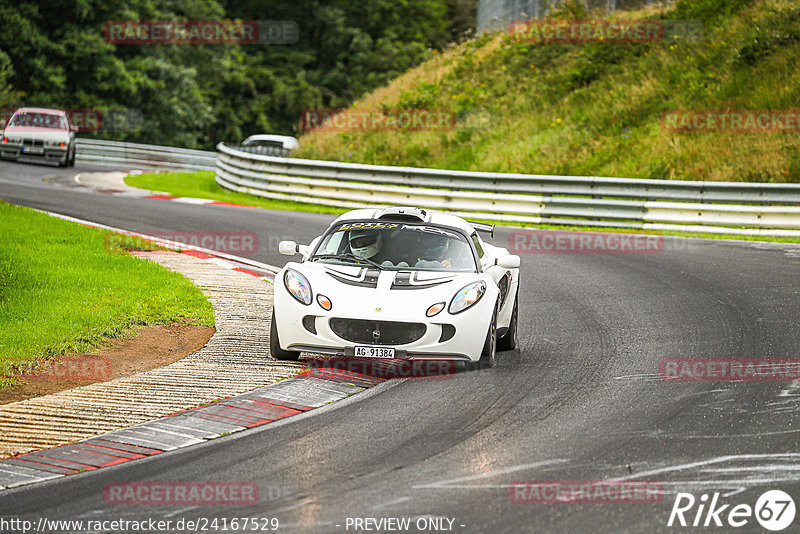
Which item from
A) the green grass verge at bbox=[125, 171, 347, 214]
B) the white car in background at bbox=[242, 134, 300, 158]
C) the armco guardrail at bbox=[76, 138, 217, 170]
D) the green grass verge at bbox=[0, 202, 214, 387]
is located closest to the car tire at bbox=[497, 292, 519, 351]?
the green grass verge at bbox=[0, 202, 214, 387]

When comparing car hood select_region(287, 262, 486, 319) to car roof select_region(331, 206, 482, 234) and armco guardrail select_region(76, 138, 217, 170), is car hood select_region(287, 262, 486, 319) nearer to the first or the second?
car roof select_region(331, 206, 482, 234)

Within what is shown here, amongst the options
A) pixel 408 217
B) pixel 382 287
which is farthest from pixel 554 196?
pixel 382 287

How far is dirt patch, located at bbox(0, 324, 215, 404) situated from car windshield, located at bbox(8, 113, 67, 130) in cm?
2287

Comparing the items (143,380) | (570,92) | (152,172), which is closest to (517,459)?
(143,380)

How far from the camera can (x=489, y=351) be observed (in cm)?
910

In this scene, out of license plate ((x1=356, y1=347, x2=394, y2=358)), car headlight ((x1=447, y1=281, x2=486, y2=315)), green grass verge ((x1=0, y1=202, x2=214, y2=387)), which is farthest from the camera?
green grass verge ((x1=0, y1=202, x2=214, y2=387))

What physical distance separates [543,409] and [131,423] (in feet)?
9.97

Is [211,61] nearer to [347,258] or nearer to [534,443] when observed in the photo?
[347,258]

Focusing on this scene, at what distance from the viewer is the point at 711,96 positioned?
2667 centimetres

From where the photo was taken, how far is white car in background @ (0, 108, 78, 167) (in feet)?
102

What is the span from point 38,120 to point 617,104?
1743 cm

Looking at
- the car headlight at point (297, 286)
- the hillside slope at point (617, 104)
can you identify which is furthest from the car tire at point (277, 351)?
the hillside slope at point (617, 104)

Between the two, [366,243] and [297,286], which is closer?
[297,286]

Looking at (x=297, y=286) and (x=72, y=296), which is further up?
(x=297, y=286)
